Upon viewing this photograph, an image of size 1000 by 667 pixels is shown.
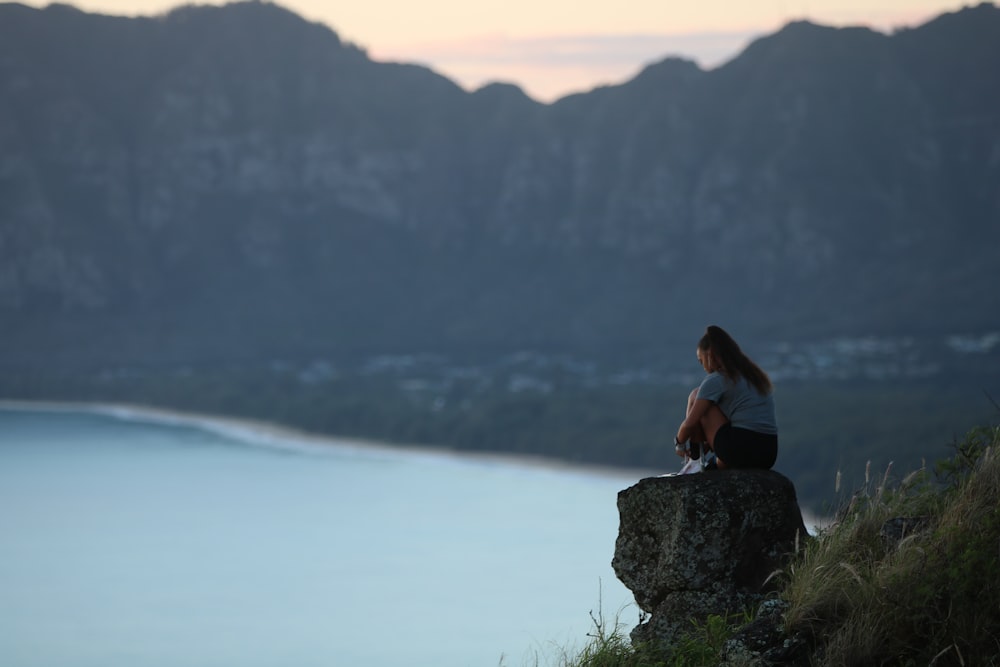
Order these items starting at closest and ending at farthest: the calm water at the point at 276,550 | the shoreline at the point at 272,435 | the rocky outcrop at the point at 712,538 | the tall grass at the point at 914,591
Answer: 1. the tall grass at the point at 914,591
2. the rocky outcrop at the point at 712,538
3. the calm water at the point at 276,550
4. the shoreline at the point at 272,435

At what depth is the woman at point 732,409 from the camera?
291 inches

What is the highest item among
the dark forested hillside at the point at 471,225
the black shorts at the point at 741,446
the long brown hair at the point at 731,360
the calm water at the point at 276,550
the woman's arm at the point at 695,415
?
the dark forested hillside at the point at 471,225

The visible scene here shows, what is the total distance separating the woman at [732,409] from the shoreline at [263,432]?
6247 cm

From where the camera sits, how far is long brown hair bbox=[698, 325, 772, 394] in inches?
292

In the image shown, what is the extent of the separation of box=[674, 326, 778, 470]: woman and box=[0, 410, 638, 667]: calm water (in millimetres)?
12248

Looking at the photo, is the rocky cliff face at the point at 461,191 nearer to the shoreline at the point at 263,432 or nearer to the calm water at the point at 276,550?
the shoreline at the point at 263,432

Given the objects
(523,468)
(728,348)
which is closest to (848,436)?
(523,468)

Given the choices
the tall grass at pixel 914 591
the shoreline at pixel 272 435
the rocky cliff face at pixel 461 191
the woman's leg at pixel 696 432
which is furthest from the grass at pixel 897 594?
the rocky cliff face at pixel 461 191

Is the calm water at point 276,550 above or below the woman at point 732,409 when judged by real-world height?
below

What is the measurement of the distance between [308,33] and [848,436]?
87.2 metres

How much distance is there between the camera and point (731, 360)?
292 inches

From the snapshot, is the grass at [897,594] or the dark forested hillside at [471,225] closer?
the grass at [897,594]

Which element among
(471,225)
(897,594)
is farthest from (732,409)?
(471,225)

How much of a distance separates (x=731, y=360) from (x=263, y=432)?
266 feet
